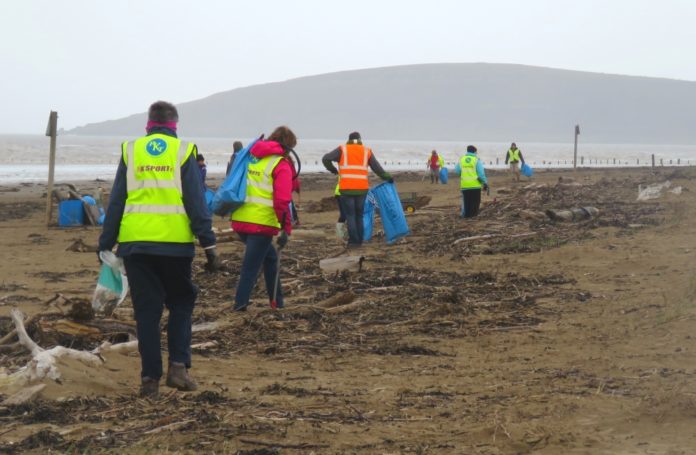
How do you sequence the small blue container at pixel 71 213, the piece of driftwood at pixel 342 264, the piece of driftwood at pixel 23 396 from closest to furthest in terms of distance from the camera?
the piece of driftwood at pixel 23 396 → the piece of driftwood at pixel 342 264 → the small blue container at pixel 71 213

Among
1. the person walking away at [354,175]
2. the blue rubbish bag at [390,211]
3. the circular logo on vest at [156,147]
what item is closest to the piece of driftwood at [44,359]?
the circular logo on vest at [156,147]

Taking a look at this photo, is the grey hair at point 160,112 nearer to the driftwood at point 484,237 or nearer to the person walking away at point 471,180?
the driftwood at point 484,237

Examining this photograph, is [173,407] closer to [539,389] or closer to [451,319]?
[539,389]

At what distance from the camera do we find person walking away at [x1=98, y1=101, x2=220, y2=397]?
605 centimetres

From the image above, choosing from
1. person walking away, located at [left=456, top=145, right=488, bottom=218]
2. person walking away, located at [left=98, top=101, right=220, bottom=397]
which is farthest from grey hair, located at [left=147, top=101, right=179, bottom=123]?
person walking away, located at [left=456, top=145, right=488, bottom=218]

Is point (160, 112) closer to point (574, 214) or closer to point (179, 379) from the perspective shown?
point (179, 379)

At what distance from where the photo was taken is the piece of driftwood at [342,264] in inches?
468

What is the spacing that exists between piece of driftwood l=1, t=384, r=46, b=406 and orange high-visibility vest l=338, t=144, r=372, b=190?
28.2ft

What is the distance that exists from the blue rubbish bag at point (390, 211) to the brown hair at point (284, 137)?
5.87 m

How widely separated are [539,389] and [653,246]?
287 inches

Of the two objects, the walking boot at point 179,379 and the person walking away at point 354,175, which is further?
the person walking away at point 354,175

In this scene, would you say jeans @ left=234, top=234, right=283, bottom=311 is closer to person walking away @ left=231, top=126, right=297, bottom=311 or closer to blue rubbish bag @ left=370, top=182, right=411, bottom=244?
person walking away @ left=231, top=126, right=297, bottom=311

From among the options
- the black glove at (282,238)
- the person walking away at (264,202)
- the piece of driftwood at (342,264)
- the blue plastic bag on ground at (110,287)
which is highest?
the person walking away at (264,202)

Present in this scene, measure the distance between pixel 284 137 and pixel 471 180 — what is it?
373 inches
